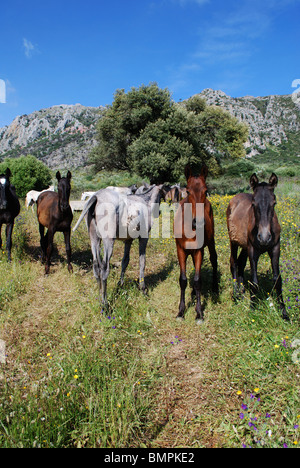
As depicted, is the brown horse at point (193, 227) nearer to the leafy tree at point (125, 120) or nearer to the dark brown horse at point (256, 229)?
the dark brown horse at point (256, 229)

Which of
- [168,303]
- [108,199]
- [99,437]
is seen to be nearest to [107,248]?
[108,199]

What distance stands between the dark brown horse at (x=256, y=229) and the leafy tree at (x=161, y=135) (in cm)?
1563

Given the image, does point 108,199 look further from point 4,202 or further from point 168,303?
point 4,202

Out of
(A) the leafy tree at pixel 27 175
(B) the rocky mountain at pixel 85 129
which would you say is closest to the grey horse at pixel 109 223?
(A) the leafy tree at pixel 27 175

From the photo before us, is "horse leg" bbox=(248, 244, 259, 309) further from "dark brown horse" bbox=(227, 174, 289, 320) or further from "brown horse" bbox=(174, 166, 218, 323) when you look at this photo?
"brown horse" bbox=(174, 166, 218, 323)

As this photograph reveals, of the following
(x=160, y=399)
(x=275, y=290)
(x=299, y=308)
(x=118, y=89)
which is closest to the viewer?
(x=160, y=399)

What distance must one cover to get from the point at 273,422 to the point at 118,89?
2805 centimetres

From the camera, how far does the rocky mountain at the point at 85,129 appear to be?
8144 centimetres

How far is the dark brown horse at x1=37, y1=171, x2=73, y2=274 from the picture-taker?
243 inches

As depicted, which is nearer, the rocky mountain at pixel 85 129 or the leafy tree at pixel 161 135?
the leafy tree at pixel 161 135

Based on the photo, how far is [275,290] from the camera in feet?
13.4

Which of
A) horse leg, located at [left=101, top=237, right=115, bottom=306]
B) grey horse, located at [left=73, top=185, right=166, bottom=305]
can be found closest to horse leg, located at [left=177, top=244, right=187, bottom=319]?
grey horse, located at [left=73, top=185, right=166, bottom=305]

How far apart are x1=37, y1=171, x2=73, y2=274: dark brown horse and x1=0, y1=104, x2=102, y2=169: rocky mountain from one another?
69.3 meters

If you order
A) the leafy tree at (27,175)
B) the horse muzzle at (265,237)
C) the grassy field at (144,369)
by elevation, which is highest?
the leafy tree at (27,175)
